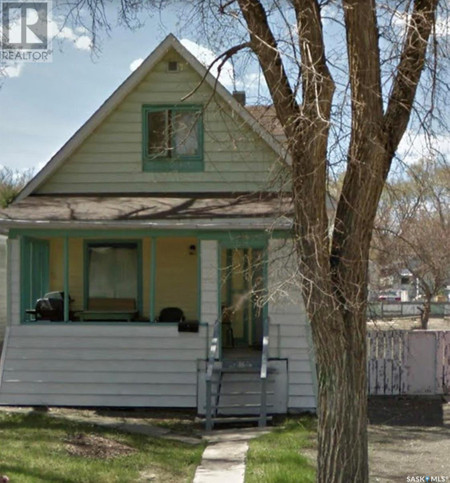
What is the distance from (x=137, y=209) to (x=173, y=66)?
9.67 feet

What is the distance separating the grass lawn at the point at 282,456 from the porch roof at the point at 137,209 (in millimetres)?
3419

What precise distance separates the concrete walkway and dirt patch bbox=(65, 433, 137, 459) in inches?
41.7

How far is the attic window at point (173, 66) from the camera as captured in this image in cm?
1447

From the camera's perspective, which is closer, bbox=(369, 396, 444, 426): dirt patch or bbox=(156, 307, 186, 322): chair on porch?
bbox=(369, 396, 444, 426): dirt patch

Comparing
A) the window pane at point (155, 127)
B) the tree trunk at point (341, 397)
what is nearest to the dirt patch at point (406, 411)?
the window pane at point (155, 127)

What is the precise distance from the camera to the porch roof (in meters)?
13.0

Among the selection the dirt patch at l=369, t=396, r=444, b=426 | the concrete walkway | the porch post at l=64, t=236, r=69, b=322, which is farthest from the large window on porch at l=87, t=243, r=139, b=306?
the dirt patch at l=369, t=396, r=444, b=426

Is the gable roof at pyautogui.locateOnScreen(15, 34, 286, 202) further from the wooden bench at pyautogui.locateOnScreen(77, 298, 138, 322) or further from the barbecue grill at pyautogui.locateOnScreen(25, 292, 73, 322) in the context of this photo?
the wooden bench at pyautogui.locateOnScreen(77, 298, 138, 322)

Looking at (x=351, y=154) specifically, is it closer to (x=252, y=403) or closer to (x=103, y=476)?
(x=103, y=476)

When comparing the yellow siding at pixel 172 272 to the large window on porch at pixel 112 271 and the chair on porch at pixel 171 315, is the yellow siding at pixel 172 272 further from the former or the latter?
the chair on porch at pixel 171 315

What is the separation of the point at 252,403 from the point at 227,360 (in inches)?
37.3

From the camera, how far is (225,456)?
31.3ft

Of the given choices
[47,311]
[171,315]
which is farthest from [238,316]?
[47,311]

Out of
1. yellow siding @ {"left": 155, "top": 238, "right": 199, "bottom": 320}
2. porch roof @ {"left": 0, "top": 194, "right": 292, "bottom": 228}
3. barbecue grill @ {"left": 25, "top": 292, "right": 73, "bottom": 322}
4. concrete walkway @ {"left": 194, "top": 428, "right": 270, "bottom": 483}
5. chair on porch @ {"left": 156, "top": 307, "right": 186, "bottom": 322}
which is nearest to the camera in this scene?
concrete walkway @ {"left": 194, "top": 428, "right": 270, "bottom": 483}
